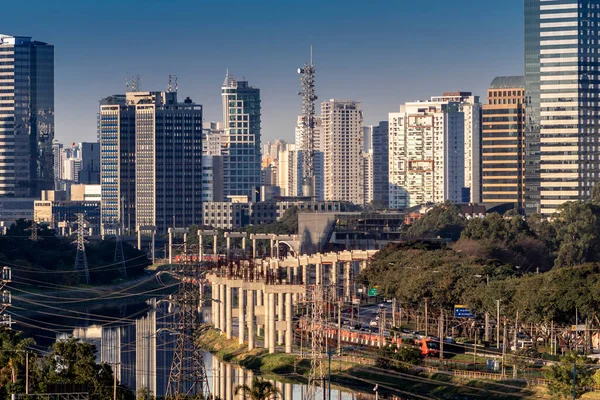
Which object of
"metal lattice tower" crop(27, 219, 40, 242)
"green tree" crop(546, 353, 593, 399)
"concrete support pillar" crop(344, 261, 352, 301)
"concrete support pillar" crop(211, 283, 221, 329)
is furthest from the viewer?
"metal lattice tower" crop(27, 219, 40, 242)

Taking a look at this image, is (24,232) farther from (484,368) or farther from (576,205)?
(484,368)

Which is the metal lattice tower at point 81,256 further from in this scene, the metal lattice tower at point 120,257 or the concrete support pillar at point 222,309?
the concrete support pillar at point 222,309

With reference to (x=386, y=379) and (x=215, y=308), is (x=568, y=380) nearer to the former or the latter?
(x=386, y=379)

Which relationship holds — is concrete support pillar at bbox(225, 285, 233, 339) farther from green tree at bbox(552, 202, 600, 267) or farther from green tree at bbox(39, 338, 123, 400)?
green tree at bbox(552, 202, 600, 267)

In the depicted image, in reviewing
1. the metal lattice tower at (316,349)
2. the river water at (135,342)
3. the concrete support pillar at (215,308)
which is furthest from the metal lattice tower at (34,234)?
the metal lattice tower at (316,349)

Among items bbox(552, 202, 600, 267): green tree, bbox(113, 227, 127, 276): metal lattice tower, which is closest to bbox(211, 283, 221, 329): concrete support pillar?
bbox(552, 202, 600, 267): green tree

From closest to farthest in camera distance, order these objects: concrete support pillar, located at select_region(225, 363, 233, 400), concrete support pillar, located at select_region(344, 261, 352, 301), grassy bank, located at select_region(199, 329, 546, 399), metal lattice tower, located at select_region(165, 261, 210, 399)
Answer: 1. metal lattice tower, located at select_region(165, 261, 210, 399)
2. grassy bank, located at select_region(199, 329, 546, 399)
3. concrete support pillar, located at select_region(225, 363, 233, 400)
4. concrete support pillar, located at select_region(344, 261, 352, 301)
